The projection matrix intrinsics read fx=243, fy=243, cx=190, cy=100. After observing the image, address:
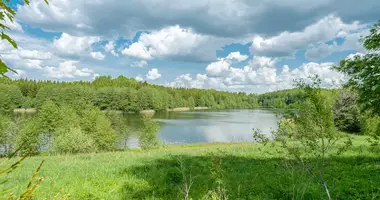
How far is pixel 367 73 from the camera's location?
859 cm

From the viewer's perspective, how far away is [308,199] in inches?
224

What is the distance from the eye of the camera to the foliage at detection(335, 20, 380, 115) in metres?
8.26

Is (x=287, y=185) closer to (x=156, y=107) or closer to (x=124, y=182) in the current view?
(x=124, y=182)

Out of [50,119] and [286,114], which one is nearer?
[286,114]

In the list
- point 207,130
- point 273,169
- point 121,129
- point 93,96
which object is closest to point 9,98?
point 93,96

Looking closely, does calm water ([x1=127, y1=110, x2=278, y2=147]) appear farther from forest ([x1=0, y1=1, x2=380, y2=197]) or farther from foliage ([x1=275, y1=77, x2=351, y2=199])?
foliage ([x1=275, y1=77, x2=351, y2=199])

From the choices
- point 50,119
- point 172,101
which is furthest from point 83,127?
point 172,101

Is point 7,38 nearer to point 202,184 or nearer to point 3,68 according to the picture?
point 3,68

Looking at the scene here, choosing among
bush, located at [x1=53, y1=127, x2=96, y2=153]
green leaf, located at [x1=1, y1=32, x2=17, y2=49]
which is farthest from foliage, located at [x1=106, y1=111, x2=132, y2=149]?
green leaf, located at [x1=1, y1=32, x2=17, y2=49]

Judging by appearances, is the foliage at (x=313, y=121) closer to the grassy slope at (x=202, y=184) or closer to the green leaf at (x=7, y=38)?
the grassy slope at (x=202, y=184)

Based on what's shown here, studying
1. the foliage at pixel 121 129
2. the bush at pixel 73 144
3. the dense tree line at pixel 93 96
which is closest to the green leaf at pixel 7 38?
the bush at pixel 73 144

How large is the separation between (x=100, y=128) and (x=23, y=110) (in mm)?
74190

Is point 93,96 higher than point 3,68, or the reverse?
point 93,96

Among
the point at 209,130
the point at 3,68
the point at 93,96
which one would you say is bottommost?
the point at 209,130
